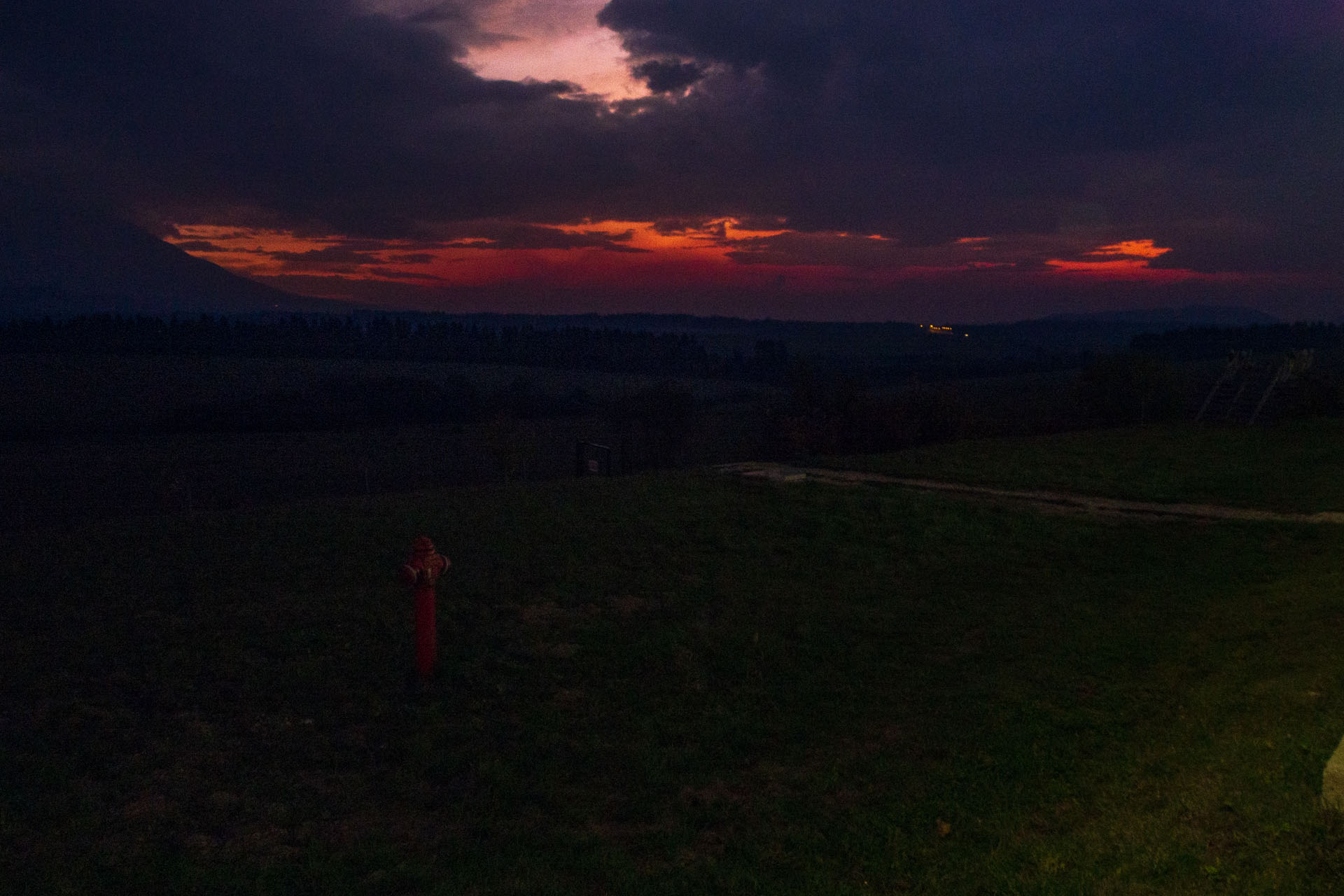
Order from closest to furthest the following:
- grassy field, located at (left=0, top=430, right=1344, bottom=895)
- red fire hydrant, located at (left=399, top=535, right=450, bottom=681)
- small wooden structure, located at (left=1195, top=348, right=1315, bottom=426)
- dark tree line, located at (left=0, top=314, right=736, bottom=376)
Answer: grassy field, located at (left=0, top=430, right=1344, bottom=895) → red fire hydrant, located at (left=399, top=535, right=450, bottom=681) → small wooden structure, located at (left=1195, top=348, right=1315, bottom=426) → dark tree line, located at (left=0, top=314, right=736, bottom=376)

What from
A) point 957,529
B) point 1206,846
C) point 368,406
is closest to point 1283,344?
point 368,406

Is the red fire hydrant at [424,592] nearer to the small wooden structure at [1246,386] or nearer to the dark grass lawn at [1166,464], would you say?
the dark grass lawn at [1166,464]

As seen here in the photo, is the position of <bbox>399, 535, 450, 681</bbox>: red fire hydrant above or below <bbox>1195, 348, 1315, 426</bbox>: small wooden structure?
below

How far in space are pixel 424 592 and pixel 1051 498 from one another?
1263 cm

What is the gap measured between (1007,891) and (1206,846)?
3.04 ft

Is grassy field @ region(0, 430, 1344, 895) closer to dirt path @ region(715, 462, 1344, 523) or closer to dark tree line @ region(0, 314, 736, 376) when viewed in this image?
dirt path @ region(715, 462, 1344, 523)

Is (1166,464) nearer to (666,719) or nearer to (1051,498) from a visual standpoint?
(1051,498)

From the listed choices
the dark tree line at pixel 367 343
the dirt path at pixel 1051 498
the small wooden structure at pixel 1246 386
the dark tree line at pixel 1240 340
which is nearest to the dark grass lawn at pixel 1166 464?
the dirt path at pixel 1051 498

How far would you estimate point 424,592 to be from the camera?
278 inches

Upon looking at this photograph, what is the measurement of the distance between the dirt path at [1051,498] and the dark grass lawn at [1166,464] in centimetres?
47

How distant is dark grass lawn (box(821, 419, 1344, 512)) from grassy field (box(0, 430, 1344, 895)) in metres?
5.02

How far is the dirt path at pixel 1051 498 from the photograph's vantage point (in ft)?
47.6

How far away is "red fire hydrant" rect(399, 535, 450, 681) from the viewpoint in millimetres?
6992

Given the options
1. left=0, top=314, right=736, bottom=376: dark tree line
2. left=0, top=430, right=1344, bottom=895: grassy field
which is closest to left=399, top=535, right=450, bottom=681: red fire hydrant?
left=0, top=430, right=1344, bottom=895: grassy field
